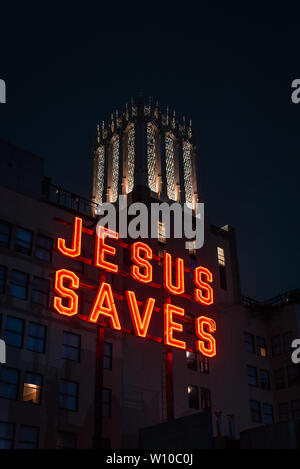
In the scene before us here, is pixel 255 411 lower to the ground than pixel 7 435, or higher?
higher

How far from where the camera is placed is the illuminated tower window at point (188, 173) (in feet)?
250

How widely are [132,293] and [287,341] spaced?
21.9m

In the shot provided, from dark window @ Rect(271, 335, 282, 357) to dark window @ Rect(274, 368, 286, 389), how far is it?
5.53ft

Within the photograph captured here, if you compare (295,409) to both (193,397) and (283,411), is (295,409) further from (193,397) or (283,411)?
(193,397)

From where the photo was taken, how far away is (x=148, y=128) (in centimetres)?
7669

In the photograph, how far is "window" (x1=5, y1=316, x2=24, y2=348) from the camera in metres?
42.3

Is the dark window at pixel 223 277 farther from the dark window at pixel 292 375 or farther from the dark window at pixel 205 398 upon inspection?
the dark window at pixel 205 398

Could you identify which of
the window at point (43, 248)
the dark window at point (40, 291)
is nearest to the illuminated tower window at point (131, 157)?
the window at point (43, 248)

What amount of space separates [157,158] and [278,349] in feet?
90.9

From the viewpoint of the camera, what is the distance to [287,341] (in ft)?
200

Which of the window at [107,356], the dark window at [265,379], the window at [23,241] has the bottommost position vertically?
the window at [107,356]

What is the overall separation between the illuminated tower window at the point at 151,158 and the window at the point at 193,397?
27035 mm

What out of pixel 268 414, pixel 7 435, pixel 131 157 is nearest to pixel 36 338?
pixel 7 435

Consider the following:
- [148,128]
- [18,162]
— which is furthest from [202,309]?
[148,128]
